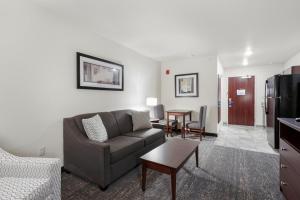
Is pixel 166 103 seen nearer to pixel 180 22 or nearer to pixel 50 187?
pixel 180 22

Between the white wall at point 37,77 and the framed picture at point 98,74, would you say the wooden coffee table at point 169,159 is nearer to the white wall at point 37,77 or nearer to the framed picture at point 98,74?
the white wall at point 37,77

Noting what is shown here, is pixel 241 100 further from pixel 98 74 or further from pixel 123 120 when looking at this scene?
pixel 98 74

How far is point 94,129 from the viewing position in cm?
236

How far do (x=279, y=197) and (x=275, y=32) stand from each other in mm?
2802

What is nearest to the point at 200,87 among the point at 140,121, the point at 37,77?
the point at 140,121

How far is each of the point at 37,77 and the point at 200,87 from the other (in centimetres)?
407

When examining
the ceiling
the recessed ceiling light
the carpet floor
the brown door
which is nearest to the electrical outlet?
the carpet floor

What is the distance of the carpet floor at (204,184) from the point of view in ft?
6.02

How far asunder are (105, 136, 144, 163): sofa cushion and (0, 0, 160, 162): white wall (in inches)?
37.3

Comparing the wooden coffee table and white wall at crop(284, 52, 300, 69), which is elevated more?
white wall at crop(284, 52, 300, 69)

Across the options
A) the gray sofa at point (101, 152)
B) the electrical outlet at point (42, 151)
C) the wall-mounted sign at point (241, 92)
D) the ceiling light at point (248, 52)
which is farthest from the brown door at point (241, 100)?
the electrical outlet at point (42, 151)

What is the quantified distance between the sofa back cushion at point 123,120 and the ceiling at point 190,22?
1582 millimetres

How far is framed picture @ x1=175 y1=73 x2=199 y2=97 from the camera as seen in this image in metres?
4.82

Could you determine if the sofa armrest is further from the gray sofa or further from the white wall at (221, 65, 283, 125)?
the white wall at (221, 65, 283, 125)
